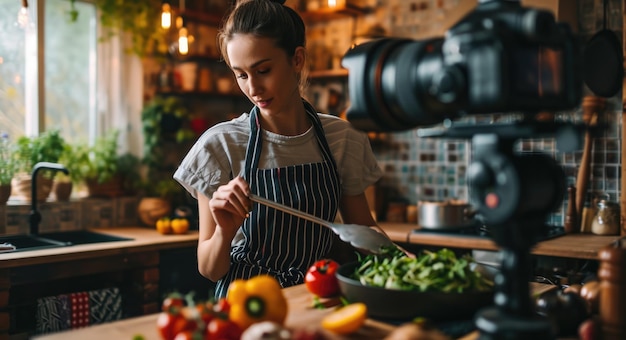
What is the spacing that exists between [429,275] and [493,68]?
1.69 ft

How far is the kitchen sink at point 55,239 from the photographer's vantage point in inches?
115

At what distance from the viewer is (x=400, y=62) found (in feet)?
3.71

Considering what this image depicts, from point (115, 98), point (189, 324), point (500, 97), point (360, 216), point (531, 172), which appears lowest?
point (189, 324)

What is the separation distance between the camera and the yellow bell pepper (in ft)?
3.77

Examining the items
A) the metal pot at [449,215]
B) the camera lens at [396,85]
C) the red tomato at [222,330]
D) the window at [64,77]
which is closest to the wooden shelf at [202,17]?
the window at [64,77]

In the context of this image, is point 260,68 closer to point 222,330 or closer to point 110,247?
point 222,330

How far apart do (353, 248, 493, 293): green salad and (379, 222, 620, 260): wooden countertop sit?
1.33m

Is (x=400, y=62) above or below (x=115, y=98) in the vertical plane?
below

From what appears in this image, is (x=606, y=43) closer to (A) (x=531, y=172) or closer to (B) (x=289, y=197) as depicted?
(B) (x=289, y=197)

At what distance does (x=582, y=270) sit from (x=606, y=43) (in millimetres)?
1106

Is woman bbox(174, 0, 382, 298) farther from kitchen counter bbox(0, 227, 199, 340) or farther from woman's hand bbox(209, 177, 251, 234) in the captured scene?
kitchen counter bbox(0, 227, 199, 340)

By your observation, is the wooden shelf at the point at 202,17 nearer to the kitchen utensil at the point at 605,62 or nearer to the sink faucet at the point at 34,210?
the sink faucet at the point at 34,210

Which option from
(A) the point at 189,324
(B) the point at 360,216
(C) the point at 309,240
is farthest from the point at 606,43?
(A) the point at 189,324

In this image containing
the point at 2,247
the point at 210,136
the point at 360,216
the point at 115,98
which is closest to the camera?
the point at 210,136
